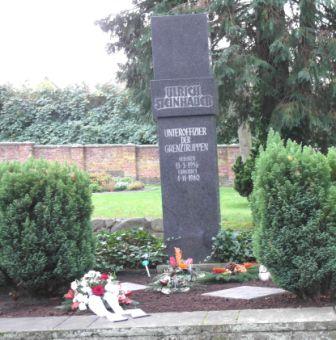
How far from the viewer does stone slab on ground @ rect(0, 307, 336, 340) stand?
14.3 feet

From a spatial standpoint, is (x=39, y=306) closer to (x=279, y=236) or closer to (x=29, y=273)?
(x=29, y=273)

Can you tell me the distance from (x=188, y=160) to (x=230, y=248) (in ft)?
4.11

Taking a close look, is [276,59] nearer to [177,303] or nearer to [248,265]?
[248,265]

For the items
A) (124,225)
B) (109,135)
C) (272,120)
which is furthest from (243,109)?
(109,135)

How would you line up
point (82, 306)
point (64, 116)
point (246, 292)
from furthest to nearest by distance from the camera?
point (64, 116), point (246, 292), point (82, 306)

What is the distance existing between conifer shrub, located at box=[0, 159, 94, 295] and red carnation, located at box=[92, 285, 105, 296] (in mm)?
544

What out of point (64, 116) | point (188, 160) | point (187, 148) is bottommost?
point (188, 160)

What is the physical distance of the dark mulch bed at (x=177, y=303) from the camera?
5.16 metres

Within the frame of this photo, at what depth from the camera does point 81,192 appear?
599 cm

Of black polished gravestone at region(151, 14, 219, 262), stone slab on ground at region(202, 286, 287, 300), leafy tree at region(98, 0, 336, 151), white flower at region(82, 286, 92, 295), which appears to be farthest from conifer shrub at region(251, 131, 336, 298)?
leafy tree at region(98, 0, 336, 151)

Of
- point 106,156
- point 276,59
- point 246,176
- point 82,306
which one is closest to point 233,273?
point 82,306

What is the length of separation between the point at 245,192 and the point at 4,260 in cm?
894

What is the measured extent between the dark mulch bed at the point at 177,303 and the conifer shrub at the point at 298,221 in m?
0.24

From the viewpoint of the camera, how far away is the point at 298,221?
4887mm
